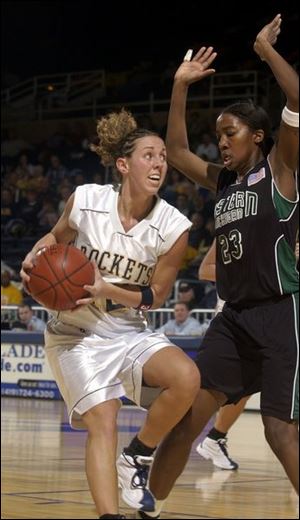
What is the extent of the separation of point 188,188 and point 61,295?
13499 mm

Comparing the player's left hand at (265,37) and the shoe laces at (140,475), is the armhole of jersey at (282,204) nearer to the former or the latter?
the player's left hand at (265,37)

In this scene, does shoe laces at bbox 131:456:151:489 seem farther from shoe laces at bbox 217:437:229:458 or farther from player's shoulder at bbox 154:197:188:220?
shoe laces at bbox 217:437:229:458

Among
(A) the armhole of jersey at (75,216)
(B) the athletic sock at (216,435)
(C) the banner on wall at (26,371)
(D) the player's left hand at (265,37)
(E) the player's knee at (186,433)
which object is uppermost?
(D) the player's left hand at (265,37)

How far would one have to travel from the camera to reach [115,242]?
556 cm

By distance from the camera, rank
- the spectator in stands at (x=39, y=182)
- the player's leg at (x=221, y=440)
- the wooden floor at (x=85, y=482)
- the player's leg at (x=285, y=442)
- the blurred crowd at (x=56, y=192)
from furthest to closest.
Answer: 1. the spectator in stands at (x=39, y=182)
2. the blurred crowd at (x=56, y=192)
3. the player's leg at (x=221, y=440)
4. the wooden floor at (x=85, y=482)
5. the player's leg at (x=285, y=442)

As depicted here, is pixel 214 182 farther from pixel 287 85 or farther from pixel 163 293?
pixel 287 85

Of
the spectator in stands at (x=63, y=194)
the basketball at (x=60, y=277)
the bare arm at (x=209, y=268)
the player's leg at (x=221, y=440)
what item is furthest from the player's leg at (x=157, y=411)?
the spectator in stands at (x=63, y=194)

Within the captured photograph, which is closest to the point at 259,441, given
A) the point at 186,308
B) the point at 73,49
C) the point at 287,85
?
the point at 186,308

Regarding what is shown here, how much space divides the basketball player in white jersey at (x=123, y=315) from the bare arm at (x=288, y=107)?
0.72 m

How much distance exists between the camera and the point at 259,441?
12.0 m

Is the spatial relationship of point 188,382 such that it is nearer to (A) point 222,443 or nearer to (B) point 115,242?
(B) point 115,242

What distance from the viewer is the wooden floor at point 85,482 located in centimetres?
721

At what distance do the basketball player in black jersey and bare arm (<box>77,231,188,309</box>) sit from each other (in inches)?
12.7

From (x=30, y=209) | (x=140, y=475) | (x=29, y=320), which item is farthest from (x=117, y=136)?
(x=30, y=209)
